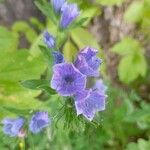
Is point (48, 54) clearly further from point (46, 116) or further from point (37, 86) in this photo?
Answer: point (46, 116)


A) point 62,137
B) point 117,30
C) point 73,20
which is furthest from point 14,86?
point 117,30

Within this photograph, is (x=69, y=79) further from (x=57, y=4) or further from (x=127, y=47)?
(x=127, y=47)

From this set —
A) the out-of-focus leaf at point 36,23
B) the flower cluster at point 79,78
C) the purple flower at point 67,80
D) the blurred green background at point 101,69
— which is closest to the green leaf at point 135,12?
the blurred green background at point 101,69

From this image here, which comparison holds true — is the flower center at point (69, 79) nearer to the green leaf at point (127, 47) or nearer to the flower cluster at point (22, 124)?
the flower cluster at point (22, 124)

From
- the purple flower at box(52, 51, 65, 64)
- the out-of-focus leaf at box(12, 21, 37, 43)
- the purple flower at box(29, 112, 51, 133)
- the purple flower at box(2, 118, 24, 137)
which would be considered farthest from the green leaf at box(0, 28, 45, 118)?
the out-of-focus leaf at box(12, 21, 37, 43)

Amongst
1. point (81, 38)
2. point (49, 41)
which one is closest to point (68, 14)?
point (49, 41)

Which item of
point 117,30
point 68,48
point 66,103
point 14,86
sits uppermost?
point 117,30
